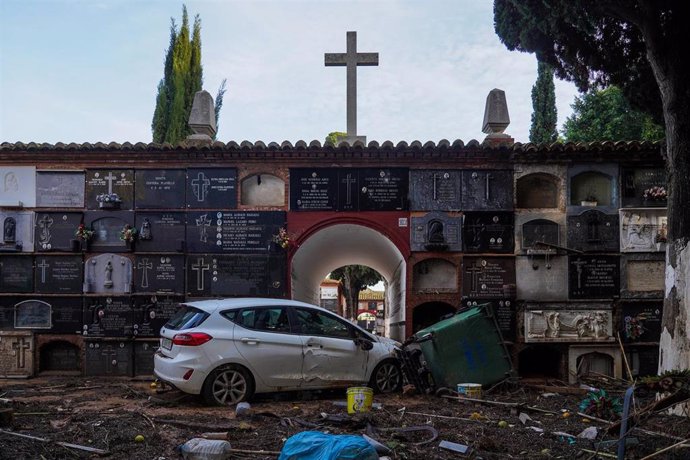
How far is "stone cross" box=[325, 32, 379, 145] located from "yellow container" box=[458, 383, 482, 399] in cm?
624

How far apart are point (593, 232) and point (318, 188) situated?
5442mm

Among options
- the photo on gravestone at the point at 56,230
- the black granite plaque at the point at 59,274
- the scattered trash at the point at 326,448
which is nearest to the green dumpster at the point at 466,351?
the scattered trash at the point at 326,448

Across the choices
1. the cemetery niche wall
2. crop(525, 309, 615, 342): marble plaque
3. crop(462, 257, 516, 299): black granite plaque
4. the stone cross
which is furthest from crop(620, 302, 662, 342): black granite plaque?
the stone cross

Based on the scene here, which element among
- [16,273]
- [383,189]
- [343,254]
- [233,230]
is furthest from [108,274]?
[343,254]

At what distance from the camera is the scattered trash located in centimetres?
466

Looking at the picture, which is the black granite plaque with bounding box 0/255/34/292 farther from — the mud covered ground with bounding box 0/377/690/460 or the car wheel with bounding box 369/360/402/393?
the car wheel with bounding box 369/360/402/393

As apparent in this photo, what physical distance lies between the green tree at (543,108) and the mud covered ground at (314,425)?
57.6 feet

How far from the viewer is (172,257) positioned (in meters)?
12.0

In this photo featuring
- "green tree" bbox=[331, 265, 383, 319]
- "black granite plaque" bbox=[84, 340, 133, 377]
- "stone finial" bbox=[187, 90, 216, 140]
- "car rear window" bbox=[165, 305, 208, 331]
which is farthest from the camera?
"green tree" bbox=[331, 265, 383, 319]

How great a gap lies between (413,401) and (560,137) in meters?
21.4

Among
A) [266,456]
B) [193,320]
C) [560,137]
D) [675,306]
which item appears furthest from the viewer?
[560,137]

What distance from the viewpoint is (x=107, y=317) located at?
1187cm

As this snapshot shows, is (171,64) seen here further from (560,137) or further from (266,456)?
(266,456)

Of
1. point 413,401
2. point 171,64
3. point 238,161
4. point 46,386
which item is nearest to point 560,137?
point 171,64
